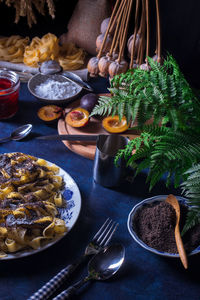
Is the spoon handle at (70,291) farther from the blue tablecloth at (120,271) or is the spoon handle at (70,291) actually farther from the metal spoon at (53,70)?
the metal spoon at (53,70)

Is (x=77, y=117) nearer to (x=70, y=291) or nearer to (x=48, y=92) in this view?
(x=48, y=92)

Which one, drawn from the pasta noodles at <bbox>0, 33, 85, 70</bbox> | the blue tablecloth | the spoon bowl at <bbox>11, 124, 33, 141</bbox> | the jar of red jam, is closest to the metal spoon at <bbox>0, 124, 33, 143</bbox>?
the spoon bowl at <bbox>11, 124, 33, 141</bbox>

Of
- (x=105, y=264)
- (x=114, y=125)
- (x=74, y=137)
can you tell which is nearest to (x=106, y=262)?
(x=105, y=264)

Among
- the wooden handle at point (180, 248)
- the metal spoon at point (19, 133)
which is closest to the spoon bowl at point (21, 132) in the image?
the metal spoon at point (19, 133)

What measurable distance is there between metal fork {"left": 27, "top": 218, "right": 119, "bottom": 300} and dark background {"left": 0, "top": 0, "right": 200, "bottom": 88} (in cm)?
130

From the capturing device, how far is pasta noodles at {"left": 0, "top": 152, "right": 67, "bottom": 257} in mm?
1124

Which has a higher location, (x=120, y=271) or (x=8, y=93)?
(x=8, y=93)

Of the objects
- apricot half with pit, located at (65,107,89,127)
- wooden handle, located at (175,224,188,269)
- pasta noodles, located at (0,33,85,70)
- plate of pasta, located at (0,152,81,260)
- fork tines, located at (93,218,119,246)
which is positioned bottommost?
fork tines, located at (93,218,119,246)

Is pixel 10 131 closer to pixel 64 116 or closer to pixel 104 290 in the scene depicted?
pixel 64 116

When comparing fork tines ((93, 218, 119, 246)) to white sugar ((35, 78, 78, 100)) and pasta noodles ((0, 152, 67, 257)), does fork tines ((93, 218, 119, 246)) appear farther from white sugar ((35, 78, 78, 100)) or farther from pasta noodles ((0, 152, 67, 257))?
white sugar ((35, 78, 78, 100))

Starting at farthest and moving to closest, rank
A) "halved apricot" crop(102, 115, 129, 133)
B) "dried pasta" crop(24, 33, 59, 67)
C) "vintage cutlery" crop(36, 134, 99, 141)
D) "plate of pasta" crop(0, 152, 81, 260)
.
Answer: "dried pasta" crop(24, 33, 59, 67) < "halved apricot" crop(102, 115, 129, 133) < "vintage cutlery" crop(36, 134, 99, 141) < "plate of pasta" crop(0, 152, 81, 260)

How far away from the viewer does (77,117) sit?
1787 mm

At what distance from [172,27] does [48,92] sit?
916 mm

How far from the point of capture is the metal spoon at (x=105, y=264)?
1.10 metres
